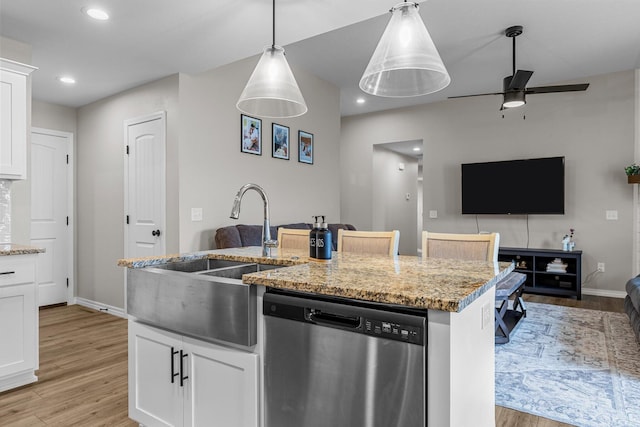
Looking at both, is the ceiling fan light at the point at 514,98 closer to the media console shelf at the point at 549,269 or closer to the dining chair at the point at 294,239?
the media console shelf at the point at 549,269

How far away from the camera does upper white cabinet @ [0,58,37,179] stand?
2693 millimetres

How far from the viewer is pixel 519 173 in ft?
18.4

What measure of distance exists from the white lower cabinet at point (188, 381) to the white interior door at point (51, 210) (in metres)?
3.77

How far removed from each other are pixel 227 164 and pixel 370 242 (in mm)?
→ 2182

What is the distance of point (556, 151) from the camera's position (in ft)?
17.9

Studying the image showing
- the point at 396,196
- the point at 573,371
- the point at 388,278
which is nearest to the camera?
the point at 388,278

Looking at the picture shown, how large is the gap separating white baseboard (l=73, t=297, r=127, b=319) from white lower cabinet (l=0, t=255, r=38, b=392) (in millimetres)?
1684

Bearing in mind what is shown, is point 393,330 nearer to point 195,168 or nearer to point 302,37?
point 302,37

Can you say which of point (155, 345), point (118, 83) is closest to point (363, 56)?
point (118, 83)

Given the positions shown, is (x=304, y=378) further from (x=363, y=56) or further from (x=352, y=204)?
(x=352, y=204)

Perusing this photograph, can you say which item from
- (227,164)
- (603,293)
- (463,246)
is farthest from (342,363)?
(603,293)

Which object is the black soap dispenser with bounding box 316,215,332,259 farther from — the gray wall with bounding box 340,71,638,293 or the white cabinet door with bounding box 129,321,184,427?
the gray wall with bounding box 340,71,638,293

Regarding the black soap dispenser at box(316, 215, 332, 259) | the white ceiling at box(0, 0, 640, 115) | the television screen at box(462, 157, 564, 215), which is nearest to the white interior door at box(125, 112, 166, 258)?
the white ceiling at box(0, 0, 640, 115)

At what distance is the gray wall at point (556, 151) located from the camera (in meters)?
5.09
